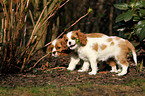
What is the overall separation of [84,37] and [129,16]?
1237 mm

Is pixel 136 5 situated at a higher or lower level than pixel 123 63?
higher

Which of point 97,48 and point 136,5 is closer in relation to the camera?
point 97,48

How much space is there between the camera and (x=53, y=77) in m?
4.81

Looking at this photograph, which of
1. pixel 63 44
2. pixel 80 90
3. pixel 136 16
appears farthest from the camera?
pixel 136 16

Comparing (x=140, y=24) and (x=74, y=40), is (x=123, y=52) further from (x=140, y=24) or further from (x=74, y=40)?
(x=74, y=40)

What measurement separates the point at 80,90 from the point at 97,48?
1355 millimetres

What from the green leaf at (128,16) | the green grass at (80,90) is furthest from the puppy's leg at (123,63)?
the green leaf at (128,16)

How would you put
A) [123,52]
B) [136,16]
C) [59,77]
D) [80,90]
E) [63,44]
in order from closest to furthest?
[80,90] < [59,77] < [123,52] < [63,44] < [136,16]

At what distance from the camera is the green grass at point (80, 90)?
12.3ft

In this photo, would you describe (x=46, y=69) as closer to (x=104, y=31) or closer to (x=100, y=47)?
(x=100, y=47)

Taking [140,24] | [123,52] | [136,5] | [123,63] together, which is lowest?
[123,63]

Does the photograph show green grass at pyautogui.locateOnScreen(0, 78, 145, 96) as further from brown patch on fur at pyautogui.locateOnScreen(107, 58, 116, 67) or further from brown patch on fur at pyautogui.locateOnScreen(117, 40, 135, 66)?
brown patch on fur at pyautogui.locateOnScreen(107, 58, 116, 67)

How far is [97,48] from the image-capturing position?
503cm

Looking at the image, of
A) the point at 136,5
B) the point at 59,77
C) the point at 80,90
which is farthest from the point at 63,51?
the point at 136,5
